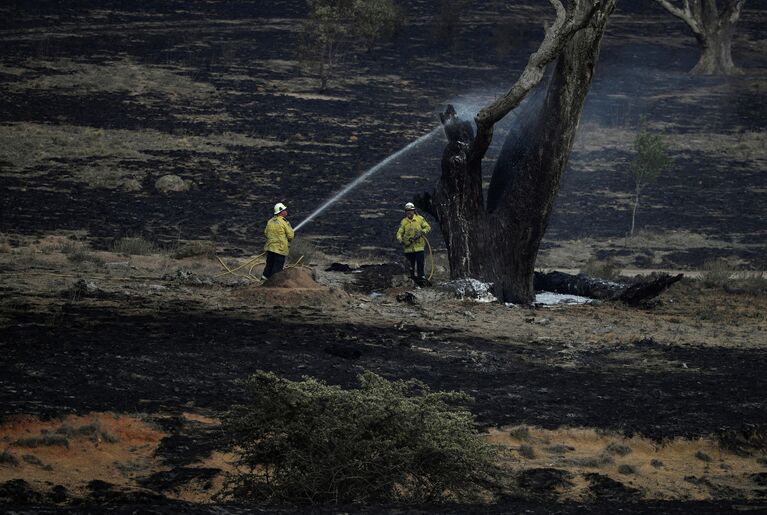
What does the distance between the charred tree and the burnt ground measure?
1674 mm

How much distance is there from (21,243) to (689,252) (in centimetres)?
1597

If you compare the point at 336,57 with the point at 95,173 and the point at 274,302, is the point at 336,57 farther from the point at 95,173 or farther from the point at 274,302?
the point at 274,302

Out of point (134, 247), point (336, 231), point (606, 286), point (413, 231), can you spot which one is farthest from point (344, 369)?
point (336, 231)

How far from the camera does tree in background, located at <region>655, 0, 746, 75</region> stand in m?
49.8

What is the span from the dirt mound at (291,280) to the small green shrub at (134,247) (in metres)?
5.51

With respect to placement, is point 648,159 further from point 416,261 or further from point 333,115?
point 416,261

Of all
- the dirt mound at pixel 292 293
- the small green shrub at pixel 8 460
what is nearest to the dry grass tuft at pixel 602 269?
the dirt mound at pixel 292 293

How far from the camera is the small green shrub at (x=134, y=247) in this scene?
2373 cm

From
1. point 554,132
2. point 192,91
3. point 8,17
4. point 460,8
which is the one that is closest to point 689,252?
point 554,132

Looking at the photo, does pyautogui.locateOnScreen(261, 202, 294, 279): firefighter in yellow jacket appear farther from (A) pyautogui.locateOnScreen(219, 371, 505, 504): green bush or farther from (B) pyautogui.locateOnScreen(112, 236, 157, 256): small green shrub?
(A) pyautogui.locateOnScreen(219, 371, 505, 504): green bush

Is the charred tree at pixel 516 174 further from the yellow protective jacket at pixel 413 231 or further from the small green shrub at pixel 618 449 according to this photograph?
the small green shrub at pixel 618 449

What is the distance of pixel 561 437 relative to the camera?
494 inches

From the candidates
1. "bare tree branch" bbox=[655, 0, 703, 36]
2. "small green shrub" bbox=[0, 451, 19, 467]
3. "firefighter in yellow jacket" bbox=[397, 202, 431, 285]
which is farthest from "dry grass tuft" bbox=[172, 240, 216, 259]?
"bare tree branch" bbox=[655, 0, 703, 36]

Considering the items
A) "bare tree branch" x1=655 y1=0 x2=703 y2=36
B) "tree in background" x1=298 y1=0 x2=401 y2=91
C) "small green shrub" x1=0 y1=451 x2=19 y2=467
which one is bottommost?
"small green shrub" x1=0 y1=451 x2=19 y2=467
